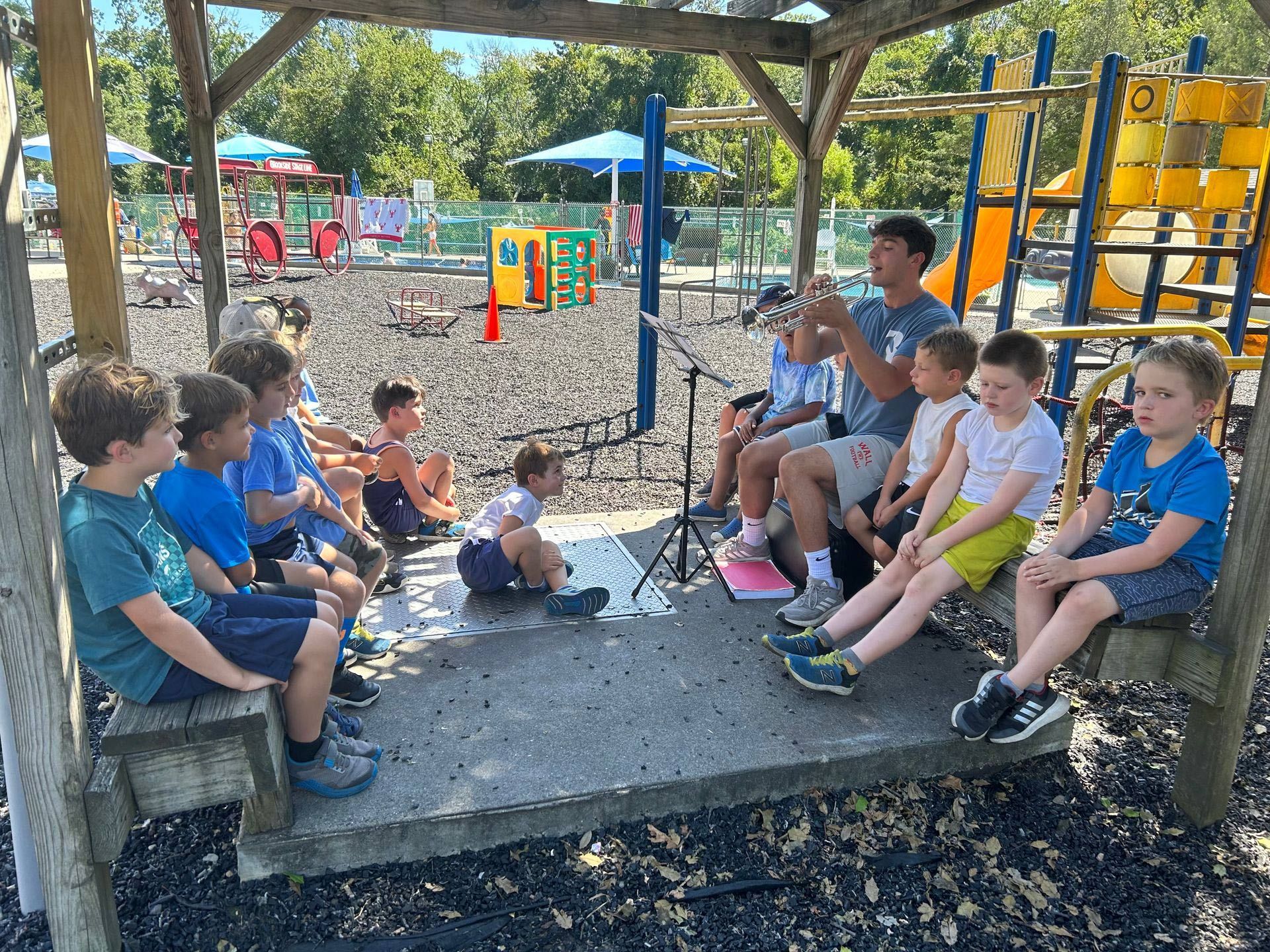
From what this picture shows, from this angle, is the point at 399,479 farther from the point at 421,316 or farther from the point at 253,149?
the point at 253,149

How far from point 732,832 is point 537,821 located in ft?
1.84

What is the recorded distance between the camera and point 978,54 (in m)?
37.8

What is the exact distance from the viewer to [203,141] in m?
4.46

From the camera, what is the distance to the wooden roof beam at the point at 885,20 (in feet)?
13.1

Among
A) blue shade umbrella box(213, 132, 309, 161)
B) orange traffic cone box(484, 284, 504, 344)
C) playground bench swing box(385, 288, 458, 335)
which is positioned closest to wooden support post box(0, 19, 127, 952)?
orange traffic cone box(484, 284, 504, 344)

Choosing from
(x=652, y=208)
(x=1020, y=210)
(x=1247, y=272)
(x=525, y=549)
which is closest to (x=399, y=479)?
(x=525, y=549)

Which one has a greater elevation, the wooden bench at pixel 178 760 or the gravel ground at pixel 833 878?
the wooden bench at pixel 178 760

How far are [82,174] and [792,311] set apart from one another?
247cm

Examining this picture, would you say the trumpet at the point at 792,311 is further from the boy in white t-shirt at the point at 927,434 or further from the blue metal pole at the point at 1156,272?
the blue metal pole at the point at 1156,272

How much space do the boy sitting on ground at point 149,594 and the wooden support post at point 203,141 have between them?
8.38 feet

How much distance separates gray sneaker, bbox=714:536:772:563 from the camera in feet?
13.2

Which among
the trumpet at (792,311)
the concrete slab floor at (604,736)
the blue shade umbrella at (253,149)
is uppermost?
the blue shade umbrella at (253,149)

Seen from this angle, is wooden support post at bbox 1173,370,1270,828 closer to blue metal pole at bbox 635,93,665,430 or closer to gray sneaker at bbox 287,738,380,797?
gray sneaker at bbox 287,738,380,797

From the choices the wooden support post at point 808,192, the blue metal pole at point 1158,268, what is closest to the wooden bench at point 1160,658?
the wooden support post at point 808,192
